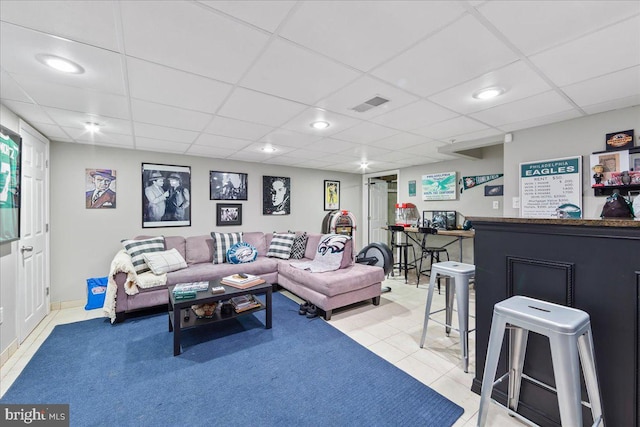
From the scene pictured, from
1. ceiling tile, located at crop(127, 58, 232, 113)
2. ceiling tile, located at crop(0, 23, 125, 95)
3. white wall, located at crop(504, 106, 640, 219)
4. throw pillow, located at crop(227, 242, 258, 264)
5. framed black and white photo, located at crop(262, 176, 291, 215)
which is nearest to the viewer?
ceiling tile, located at crop(0, 23, 125, 95)

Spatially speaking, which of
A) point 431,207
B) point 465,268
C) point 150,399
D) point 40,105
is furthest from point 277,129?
point 431,207

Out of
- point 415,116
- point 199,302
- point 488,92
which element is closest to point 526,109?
point 488,92

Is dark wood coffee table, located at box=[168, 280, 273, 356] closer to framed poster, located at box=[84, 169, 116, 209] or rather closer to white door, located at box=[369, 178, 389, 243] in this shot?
framed poster, located at box=[84, 169, 116, 209]

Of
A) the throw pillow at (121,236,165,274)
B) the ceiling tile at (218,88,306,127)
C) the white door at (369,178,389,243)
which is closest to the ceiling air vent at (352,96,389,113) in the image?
the ceiling tile at (218,88,306,127)

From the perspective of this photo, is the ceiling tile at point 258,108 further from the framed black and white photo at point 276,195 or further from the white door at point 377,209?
the white door at point 377,209

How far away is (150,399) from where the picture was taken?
6.07 ft

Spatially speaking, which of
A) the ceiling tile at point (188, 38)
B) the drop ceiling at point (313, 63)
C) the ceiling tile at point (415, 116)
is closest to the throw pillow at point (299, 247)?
the drop ceiling at point (313, 63)

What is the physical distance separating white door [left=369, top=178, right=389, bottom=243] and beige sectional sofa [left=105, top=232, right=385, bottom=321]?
8.90ft

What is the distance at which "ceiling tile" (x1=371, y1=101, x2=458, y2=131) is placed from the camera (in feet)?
8.29

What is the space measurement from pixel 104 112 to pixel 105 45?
1.36 m

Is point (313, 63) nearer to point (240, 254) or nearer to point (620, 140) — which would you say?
point (620, 140)

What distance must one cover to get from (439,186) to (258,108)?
13.4ft

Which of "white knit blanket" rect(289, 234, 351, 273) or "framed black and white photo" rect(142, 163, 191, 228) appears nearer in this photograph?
"white knit blanket" rect(289, 234, 351, 273)

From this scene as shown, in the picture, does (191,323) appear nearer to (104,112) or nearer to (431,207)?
(104,112)
